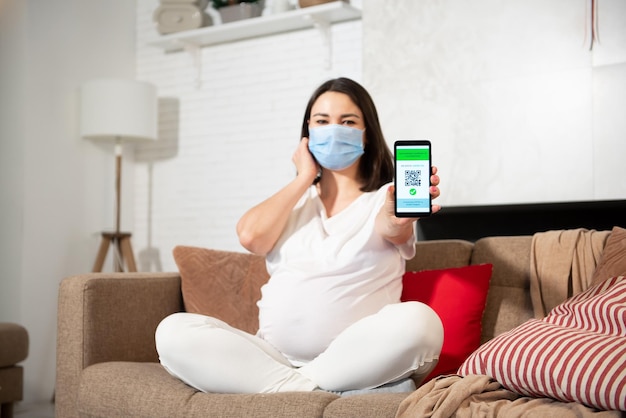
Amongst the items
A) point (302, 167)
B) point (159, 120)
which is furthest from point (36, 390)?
point (302, 167)

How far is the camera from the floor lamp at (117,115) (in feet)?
15.5

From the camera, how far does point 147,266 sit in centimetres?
539

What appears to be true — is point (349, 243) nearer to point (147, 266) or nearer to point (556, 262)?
point (556, 262)

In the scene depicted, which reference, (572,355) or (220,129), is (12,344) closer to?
(220,129)

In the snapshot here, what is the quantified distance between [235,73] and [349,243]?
307cm

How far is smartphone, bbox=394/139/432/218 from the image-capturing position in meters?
2.06

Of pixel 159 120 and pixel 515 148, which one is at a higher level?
pixel 159 120

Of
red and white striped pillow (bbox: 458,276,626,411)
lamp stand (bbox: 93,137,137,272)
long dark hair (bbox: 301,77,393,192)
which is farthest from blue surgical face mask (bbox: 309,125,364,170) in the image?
lamp stand (bbox: 93,137,137,272)

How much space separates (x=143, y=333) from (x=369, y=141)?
96cm

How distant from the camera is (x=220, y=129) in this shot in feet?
17.0

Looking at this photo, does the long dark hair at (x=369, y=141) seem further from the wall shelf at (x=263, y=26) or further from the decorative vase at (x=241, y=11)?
the decorative vase at (x=241, y=11)

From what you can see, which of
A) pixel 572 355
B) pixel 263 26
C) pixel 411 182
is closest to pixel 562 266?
pixel 411 182

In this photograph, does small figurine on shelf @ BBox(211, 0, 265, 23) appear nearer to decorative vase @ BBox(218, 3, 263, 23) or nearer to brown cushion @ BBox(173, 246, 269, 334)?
decorative vase @ BBox(218, 3, 263, 23)

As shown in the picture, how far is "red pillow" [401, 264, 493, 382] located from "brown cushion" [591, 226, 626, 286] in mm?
341
